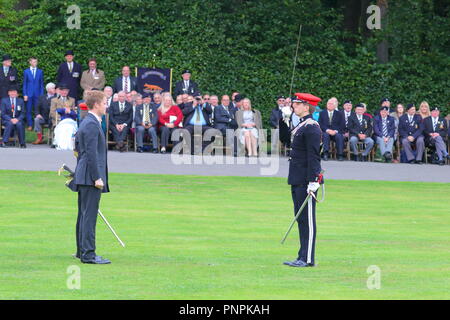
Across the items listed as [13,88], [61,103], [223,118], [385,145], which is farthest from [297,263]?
[13,88]

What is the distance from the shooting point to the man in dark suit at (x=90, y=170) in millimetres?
13555

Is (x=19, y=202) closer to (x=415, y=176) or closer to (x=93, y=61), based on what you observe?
(x=415, y=176)

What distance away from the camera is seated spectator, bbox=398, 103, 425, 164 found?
32.5 m

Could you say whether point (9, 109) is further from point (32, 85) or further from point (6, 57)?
point (6, 57)

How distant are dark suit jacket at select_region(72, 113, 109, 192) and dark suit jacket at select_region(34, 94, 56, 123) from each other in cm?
1975

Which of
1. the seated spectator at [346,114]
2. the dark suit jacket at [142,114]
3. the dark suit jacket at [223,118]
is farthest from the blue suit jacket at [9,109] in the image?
the seated spectator at [346,114]

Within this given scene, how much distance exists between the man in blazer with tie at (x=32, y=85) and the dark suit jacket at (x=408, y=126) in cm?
1071

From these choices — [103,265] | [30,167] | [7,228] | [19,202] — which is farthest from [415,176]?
[103,265]

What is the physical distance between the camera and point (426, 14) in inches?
1507

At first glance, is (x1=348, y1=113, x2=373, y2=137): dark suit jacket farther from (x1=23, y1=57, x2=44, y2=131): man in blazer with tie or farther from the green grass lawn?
(x1=23, y1=57, x2=44, y2=131): man in blazer with tie

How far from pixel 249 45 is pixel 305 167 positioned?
80.3 ft

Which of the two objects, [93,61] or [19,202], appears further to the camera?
[93,61]

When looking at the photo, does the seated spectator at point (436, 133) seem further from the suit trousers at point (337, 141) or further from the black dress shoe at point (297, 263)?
the black dress shoe at point (297, 263)
